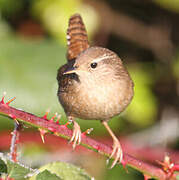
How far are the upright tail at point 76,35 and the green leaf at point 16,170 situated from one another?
6.82ft

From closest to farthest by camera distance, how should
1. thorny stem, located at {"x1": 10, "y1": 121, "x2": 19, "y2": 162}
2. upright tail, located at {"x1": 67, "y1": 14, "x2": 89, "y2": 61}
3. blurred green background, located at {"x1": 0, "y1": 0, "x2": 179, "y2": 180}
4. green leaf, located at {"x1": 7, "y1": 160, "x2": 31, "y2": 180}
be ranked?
green leaf, located at {"x1": 7, "y1": 160, "x2": 31, "y2": 180}, thorny stem, located at {"x1": 10, "y1": 121, "x2": 19, "y2": 162}, upright tail, located at {"x1": 67, "y1": 14, "x2": 89, "y2": 61}, blurred green background, located at {"x1": 0, "y1": 0, "x2": 179, "y2": 180}

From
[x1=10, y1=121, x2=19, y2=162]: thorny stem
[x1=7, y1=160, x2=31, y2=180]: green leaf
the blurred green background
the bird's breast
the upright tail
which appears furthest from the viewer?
the blurred green background

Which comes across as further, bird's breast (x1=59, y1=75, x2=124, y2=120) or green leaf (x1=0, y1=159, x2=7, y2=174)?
bird's breast (x1=59, y1=75, x2=124, y2=120)

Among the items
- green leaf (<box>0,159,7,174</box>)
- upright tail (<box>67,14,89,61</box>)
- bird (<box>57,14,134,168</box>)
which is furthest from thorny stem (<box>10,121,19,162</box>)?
→ upright tail (<box>67,14,89,61</box>)

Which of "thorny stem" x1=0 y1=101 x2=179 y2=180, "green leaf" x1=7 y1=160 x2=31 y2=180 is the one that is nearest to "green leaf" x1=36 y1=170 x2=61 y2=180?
"green leaf" x1=7 y1=160 x2=31 y2=180

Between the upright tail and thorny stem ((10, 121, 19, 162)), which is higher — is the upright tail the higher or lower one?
the higher one

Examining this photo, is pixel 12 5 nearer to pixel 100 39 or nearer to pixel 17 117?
pixel 100 39

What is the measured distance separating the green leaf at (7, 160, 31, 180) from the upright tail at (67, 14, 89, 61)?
2080 mm

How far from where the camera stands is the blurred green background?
3.68 m

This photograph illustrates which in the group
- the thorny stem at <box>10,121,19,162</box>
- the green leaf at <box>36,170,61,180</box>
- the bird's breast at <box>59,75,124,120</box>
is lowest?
the green leaf at <box>36,170,61,180</box>

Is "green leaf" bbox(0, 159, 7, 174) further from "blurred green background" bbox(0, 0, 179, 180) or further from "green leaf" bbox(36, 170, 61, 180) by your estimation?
"blurred green background" bbox(0, 0, 179, 180)

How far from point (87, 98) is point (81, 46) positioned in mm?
815

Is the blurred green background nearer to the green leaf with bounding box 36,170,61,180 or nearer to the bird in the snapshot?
the bird

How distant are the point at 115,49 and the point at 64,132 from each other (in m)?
3.85
